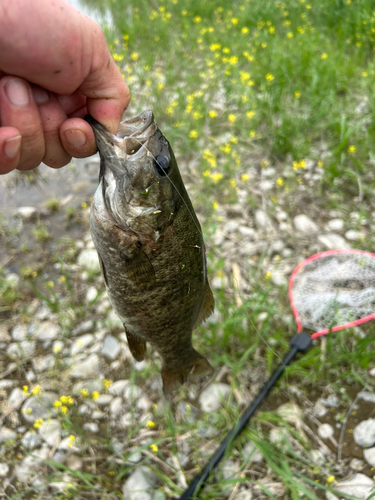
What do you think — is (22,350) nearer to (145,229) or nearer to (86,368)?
(86,368)

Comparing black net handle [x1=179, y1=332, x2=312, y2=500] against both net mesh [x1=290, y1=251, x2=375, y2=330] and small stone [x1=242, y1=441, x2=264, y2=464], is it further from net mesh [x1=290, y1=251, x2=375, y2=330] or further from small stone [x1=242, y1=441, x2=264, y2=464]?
net mesh [x1=290, y1=251, x2=375, y2=330]

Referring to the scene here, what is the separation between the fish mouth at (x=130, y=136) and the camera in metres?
1.71

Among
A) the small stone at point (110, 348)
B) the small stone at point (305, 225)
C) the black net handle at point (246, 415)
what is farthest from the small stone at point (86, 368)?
the small stone at point (305, 225)

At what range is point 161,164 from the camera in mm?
1748

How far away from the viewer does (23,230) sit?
4.05 metres

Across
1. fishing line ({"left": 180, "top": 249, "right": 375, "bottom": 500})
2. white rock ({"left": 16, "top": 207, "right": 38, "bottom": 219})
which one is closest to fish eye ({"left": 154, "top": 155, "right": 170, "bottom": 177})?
fishing line ({"left": 180, "top": 249, "right": 375, "bottom": 500})

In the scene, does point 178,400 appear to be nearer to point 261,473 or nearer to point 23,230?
point 261,473

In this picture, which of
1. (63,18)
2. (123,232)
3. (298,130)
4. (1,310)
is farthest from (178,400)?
(298,130)

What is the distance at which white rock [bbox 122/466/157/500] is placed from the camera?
2361 millimetres

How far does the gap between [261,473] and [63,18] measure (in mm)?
2964

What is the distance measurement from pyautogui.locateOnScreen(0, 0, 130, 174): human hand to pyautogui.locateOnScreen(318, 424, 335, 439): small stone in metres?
2.48

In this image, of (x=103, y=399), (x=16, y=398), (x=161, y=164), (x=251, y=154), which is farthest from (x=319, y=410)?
(x=251, y=154)

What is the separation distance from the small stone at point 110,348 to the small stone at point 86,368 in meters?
0.09

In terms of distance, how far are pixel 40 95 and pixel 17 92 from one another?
0.20 meters
